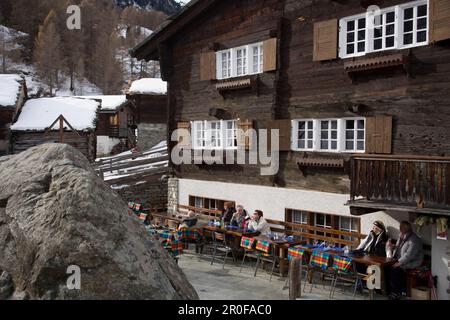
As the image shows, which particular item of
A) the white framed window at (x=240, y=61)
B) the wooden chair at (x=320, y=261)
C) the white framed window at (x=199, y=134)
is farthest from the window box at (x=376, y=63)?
the white framed window at (x=199, y=134)

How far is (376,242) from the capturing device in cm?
1053

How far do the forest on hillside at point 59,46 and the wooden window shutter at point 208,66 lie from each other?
43.6 metres

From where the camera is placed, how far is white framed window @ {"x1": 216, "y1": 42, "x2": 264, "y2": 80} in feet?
Result: 49.3

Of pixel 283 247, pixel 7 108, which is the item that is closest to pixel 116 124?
pixel 7 108

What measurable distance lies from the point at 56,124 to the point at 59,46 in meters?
38.8

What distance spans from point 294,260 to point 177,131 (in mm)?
9926

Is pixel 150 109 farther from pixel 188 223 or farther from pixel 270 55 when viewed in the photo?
pixel 188 223

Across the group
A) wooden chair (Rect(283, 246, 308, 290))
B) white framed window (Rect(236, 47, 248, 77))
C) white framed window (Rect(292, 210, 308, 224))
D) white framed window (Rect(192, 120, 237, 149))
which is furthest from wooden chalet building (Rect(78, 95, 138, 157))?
wooden chair (Rect(283, 246, 308, 290))

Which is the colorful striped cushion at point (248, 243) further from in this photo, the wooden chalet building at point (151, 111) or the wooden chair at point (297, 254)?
the wooden chalet building at point (151, 111)

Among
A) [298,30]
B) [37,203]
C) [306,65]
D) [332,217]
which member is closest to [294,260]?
[332,217]

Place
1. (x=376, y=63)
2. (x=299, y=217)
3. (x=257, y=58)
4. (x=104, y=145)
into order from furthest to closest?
(x=104, y=145) → (x=257, y=58) → (x=299, y=217) → (x=376, y=63)

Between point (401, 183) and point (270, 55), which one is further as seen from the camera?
point (270, 55)

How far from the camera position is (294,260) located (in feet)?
30.5

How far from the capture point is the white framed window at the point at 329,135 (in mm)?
12070
